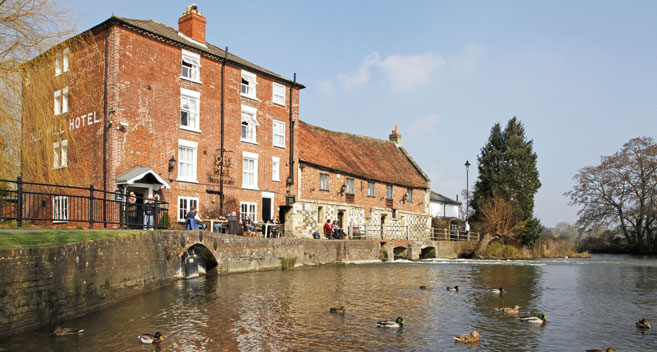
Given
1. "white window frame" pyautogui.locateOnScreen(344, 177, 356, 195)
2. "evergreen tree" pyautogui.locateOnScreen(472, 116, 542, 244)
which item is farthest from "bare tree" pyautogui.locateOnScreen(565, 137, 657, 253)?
"white window frame" pyautogui.locateOnScreen(344, 177, 356, 195)

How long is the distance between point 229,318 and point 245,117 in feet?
63.2

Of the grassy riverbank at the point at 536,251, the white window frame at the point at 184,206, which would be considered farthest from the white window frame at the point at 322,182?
the grassy riverbank at the point at 536,251

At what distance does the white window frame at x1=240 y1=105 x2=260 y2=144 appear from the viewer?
3139 centimetres

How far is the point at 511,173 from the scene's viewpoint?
173 ft

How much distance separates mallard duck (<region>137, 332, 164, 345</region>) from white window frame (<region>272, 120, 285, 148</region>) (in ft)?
75.9

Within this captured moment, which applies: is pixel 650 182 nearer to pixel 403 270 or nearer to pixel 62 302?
pixel 403 270

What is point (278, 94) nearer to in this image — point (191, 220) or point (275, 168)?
point (275, 168)

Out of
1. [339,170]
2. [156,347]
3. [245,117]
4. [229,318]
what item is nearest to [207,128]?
[245,117]

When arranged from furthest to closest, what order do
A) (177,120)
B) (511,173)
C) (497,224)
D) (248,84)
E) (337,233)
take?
(511,173) < (497,224) < (337,233) < (248,84) < (177,120)

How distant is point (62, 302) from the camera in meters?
12.1

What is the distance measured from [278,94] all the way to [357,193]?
37.0 feet

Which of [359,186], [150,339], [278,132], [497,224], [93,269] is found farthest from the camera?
[497,224]

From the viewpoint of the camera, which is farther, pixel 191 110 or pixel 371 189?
pixel 371 189

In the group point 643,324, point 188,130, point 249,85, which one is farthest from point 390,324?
point 249,85
